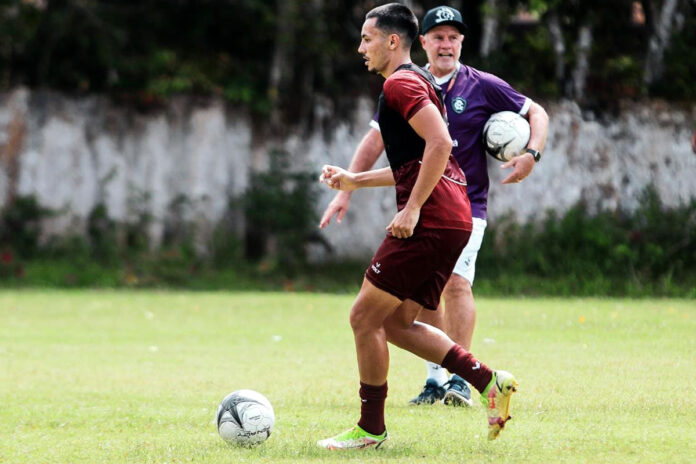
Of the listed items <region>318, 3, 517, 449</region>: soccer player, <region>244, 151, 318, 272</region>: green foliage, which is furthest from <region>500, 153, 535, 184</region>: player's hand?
<region>244, 151, 318, 272</region>: green foliage

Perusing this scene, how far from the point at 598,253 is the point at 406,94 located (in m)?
11.6

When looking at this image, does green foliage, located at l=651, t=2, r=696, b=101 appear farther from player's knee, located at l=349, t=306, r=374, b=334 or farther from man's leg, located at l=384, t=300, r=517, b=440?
player's knee, located at l=349, t=306, r=374, b=334

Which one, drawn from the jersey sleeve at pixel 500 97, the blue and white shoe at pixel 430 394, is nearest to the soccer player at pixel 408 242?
the blue and white shoe at pixel 430 394

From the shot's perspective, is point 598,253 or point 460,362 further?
point 598,253

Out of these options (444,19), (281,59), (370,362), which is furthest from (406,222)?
(281,59)

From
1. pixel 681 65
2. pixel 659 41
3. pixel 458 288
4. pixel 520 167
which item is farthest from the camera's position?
pixel 659 41

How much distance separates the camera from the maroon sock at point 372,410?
586cm

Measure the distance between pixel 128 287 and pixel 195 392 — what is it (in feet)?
31.3

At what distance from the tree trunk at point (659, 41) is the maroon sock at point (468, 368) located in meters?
14.4

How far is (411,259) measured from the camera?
577 cm

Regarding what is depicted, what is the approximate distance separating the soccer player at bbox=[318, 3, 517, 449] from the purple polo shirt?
193 cm

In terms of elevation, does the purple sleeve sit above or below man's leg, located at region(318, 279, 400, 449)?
above

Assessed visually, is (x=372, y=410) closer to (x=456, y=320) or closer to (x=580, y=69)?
(x=456, y=320)

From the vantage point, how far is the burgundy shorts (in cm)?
577
